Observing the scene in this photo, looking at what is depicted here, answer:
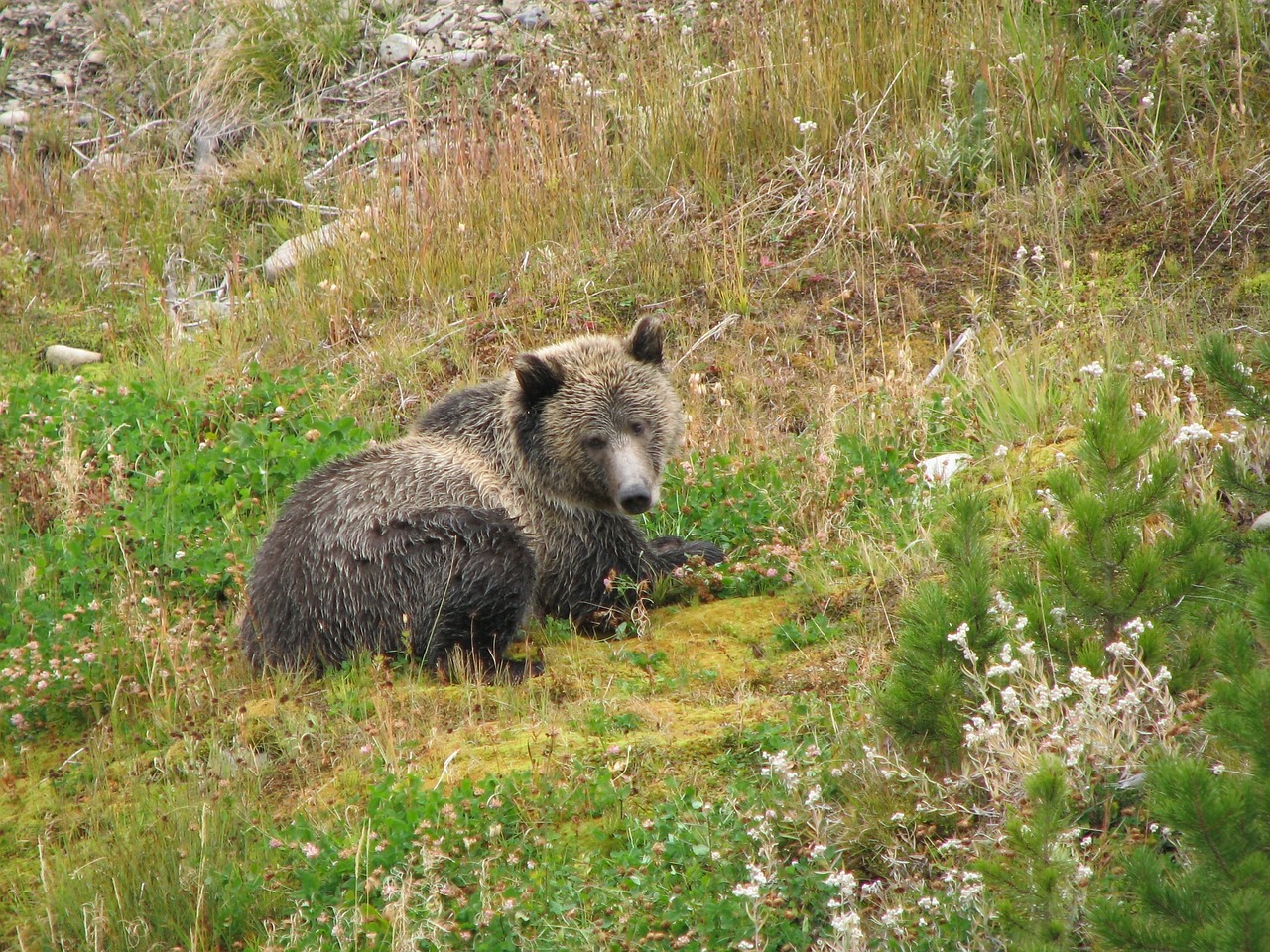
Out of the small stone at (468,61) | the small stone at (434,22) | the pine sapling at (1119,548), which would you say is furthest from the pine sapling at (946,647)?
the small stone at (434,22)

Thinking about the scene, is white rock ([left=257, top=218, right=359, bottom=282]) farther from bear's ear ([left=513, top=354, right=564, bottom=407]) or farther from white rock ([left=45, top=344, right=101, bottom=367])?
bear's ear ([left=513, top=354, right=564, bottom=407])

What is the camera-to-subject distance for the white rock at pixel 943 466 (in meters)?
Answer: 6.35

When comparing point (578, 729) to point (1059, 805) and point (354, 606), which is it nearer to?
point (354, 606)

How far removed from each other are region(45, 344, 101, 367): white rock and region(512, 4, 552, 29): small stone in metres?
5.27

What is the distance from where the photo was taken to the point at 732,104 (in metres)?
9.32

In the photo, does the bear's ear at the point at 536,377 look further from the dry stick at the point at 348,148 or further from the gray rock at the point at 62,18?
the gray rock at the point at 62,18

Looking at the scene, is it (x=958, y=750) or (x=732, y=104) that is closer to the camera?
(x=958, y=750)

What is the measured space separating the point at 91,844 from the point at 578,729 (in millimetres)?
1754

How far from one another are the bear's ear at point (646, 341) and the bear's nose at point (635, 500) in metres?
0.87

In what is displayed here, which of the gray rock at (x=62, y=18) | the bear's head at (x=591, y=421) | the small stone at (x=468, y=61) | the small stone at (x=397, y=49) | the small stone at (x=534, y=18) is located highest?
the gray rock at (x=62, y=18)

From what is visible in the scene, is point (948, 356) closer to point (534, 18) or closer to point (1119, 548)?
point (1119, 548)

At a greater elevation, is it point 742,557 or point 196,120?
point 196,120

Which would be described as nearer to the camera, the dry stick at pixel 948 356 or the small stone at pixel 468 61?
the dry stick at pixel 948 356

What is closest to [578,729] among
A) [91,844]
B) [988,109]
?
[91,844]
